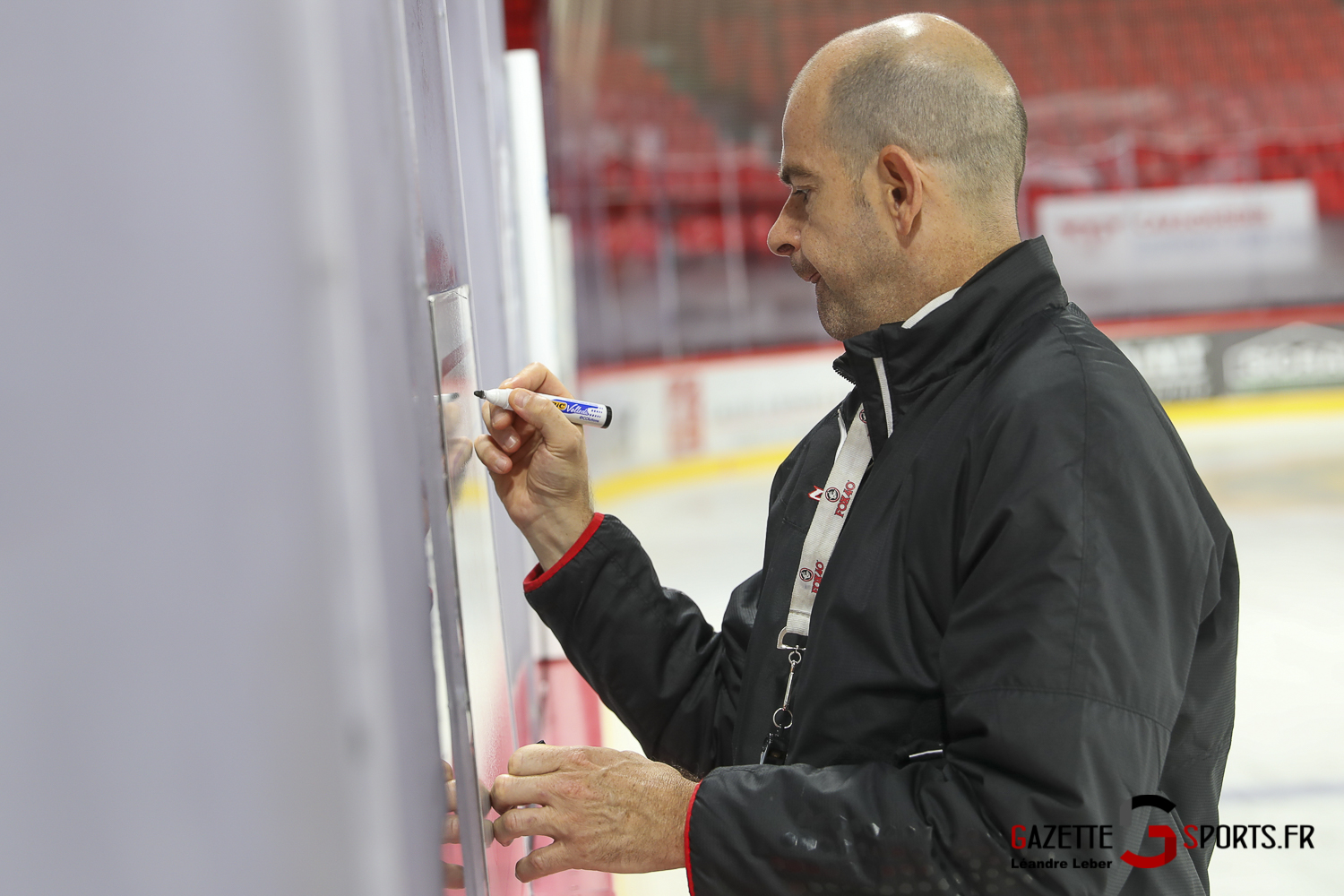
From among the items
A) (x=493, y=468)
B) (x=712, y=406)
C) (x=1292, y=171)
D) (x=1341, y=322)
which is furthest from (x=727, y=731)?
(x=1292, y=171)

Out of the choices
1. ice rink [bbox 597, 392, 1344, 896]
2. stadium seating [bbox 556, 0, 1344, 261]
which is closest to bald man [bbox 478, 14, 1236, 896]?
ice rink [bbox 597, 392, 1344, 896]

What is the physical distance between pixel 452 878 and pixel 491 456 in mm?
427

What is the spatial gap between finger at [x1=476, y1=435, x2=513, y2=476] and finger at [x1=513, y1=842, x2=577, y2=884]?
320mm

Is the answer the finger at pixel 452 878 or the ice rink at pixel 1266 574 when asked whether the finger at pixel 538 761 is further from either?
the ice rink at pixel 1266 574

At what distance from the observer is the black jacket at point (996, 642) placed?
27.2 inches

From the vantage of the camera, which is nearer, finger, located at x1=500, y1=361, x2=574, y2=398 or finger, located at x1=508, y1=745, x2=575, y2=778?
finger, located at x1=508, y1=745, x2=575, y2=778

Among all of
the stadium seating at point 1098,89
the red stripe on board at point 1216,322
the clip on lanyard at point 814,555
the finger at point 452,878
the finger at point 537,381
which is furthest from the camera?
the red stripe on board at point 1216,322

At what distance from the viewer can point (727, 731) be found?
42.4 inches

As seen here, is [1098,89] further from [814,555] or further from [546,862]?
[546,862]

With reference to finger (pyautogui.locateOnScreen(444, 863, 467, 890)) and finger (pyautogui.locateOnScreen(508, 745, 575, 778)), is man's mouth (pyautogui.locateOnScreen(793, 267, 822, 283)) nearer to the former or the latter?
finger (pyautogui.locateOnScreen(508, 745, 575, 778))

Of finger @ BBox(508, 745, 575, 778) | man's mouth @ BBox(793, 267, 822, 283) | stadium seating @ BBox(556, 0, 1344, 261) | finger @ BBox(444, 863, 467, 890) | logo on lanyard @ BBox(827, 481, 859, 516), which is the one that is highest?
stadium seating @ BBox(556, 0, 1344, 261)

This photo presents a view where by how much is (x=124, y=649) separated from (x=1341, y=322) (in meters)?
10.1

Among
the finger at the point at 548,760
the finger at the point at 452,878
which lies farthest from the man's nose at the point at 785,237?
the finger at the point at 452,878

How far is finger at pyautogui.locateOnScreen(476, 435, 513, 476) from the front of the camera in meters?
0.95
